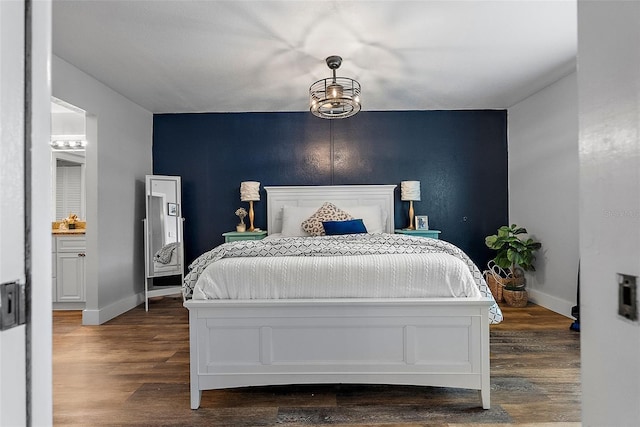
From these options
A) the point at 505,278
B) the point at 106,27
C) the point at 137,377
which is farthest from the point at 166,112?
the point at 505,278

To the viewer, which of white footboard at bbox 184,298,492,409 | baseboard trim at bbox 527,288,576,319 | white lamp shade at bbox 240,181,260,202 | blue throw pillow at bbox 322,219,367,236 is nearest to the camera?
white footboard at bbox 184,298,492,409

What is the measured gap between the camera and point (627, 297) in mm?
552

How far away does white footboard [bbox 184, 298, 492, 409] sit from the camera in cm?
214

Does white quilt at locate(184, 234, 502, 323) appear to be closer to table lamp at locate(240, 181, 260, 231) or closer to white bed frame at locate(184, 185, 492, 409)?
white bed frame at locate(184, 185, 492, 409)

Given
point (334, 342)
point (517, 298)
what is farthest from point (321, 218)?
point (517, 298)

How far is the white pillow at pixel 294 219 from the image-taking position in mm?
Result: 4516

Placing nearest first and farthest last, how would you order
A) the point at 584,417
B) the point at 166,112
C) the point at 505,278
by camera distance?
the point at 584,417 → the point at 505,278 → the point at 166,112

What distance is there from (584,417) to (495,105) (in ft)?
16.1

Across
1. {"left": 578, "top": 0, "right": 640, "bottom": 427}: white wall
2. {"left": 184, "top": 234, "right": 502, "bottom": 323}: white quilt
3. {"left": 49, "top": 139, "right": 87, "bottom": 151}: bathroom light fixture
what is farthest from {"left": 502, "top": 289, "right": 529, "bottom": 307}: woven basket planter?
{"left": 49, "top": 139, "right": 87, "bottom": 151}: bathroom light fixture

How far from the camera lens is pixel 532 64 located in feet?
11.7

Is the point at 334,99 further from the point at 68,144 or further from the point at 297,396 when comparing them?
the point at 68,144

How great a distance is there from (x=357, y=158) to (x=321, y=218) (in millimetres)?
1129

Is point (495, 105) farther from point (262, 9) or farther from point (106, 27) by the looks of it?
point (106, 27)

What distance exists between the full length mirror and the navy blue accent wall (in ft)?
0.90
